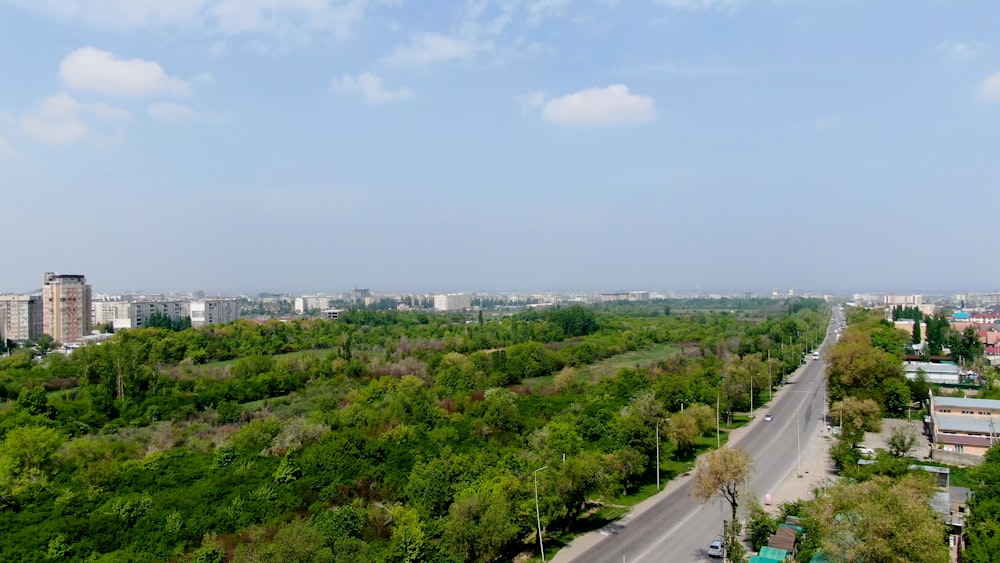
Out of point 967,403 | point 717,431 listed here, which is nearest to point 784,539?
point 717,431

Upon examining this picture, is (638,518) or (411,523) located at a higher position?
(411,523)

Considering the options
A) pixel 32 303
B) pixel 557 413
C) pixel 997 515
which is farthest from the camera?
pixel 32 303

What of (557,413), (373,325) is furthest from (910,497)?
(373,325)

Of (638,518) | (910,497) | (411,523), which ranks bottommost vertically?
(638,518)

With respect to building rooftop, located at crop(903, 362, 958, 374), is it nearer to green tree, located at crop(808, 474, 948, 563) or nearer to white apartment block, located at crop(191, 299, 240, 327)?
green tree, located at crop(808, 474, 948, 563)

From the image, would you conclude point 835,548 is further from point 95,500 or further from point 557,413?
point 95,500

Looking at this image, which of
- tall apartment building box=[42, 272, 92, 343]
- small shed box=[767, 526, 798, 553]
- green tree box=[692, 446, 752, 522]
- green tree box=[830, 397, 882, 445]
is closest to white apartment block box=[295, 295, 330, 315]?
tall apartment building box=[42, 272, 92, 343]

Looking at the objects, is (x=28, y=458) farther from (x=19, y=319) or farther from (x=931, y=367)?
(x=19, y=319)
